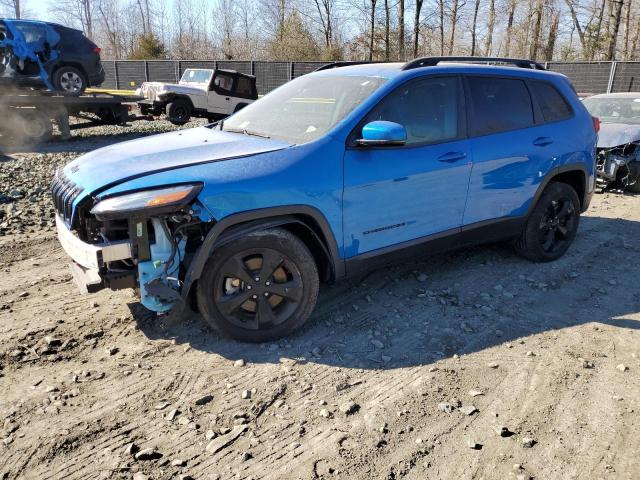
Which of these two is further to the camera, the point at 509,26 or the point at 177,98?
the point at 509,26

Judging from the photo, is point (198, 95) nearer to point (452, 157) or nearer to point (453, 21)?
point (452, 157)

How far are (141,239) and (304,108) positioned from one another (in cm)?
175

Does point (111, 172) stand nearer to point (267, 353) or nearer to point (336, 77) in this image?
point (267, 353)

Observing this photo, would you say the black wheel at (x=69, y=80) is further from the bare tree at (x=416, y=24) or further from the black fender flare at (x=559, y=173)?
the bare tree at (x=416, y=24)

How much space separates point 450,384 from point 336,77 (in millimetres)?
2561

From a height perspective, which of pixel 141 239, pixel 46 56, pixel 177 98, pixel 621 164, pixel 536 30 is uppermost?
pixel 536 30

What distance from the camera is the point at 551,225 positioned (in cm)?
519

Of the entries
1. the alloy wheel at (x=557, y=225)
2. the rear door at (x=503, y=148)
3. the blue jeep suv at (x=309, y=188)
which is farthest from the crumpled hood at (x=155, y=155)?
the alloy wheel at (x=557, y=225)

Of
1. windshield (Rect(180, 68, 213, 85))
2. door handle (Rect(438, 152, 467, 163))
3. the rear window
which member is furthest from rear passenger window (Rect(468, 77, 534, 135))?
the rear window

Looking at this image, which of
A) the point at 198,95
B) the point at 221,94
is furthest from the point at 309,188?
the point at 221,94

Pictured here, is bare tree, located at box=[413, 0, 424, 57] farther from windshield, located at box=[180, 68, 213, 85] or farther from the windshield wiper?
the windshield wiper

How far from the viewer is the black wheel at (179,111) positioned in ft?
54.2

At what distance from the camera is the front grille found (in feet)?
10.6

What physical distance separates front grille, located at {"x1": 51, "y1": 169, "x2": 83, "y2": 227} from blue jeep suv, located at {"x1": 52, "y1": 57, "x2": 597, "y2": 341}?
0.7 inches
